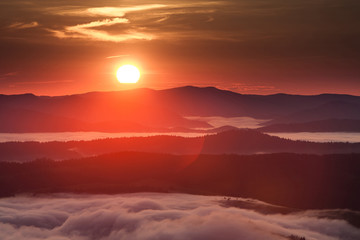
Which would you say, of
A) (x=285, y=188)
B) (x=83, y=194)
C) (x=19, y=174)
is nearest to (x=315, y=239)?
(x=83, y=194)

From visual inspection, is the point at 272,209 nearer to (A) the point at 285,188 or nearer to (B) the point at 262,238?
(B) the point at 262,238

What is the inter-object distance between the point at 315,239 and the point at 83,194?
85924mm

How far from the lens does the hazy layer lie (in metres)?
83.4

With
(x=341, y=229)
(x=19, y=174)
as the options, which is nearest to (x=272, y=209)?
(x=341, y=229)

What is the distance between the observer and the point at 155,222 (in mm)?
98250

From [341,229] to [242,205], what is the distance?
30549 millimetres

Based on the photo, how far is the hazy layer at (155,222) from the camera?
83438 millimetres

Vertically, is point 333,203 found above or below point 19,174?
below

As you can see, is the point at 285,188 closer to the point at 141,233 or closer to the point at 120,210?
the point at 120,210

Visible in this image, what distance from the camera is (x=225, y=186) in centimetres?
19488

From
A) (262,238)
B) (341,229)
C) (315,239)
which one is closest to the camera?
(262,238)

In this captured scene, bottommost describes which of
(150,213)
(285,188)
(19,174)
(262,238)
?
(262,238)

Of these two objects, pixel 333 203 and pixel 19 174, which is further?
pixel 19 174

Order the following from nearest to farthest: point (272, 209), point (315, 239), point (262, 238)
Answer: point (262, 238), point (315, 239), point (272, 209)
